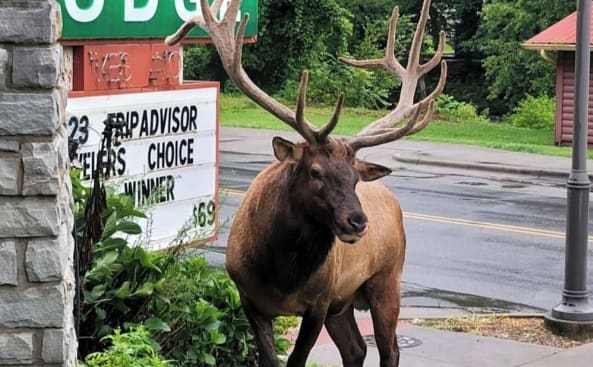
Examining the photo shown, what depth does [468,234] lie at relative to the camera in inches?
609

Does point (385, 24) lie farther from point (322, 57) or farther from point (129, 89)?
point (129, 89)

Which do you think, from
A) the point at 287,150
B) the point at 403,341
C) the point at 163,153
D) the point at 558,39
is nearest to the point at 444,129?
the point at 558,39

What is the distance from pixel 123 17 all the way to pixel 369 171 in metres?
2.48

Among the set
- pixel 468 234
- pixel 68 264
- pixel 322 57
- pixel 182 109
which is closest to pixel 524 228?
pixel 468 234

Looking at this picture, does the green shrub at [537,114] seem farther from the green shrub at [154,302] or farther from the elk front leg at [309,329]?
the elk front leg at [309,329]

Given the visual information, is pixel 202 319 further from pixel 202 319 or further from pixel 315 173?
pixel 315 173

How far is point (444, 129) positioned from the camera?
3284 centimetres

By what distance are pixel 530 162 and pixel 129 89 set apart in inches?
657

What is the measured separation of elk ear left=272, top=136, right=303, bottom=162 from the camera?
6551 mm

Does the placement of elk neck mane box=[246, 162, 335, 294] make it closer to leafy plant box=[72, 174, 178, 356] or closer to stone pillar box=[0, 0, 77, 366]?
leafy plant box=[72, 174, 178, 356]

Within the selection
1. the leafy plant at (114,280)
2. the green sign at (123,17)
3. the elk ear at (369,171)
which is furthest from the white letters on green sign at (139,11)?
the elk ear at (369,171)

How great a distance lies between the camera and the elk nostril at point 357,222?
617 cm

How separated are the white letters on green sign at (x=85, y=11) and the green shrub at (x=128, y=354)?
8.29 ft

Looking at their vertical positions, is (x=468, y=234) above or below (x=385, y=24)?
below
